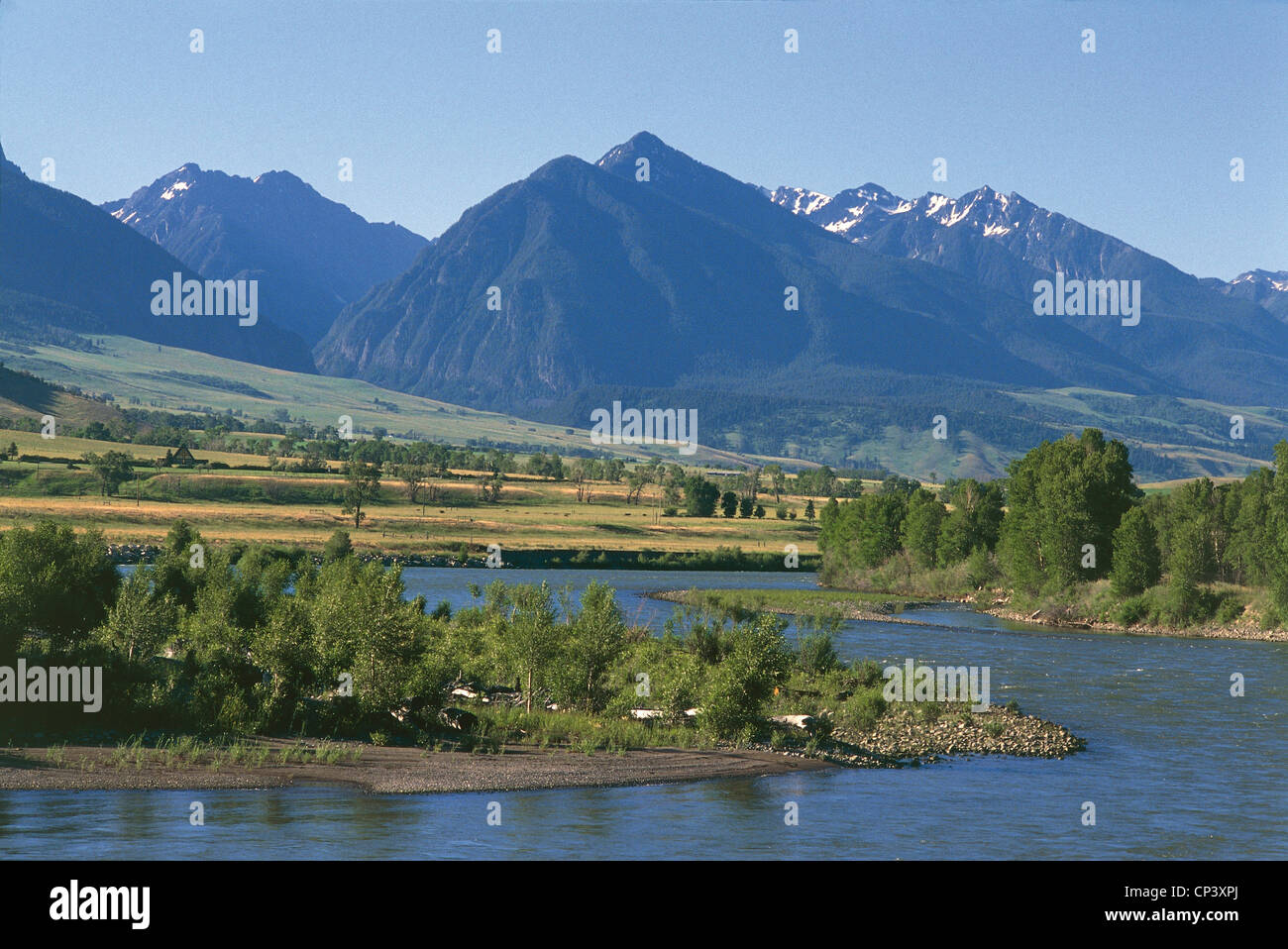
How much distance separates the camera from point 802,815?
3444 cm

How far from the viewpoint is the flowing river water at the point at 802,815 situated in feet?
97.7

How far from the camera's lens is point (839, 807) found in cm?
3544

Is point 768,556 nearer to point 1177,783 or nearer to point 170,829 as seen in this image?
point 1177,783

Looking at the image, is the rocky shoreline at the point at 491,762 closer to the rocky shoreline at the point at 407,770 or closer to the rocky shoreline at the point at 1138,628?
the rocky shoreline at the point at 407,770

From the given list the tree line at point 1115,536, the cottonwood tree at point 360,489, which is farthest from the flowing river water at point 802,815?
the cottonwood tree at point 360,489

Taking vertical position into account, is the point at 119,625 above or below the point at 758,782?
above

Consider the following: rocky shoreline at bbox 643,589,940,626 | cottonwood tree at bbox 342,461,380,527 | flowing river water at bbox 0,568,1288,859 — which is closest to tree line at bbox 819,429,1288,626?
rocky shoreline at bbox 643,589,940,626

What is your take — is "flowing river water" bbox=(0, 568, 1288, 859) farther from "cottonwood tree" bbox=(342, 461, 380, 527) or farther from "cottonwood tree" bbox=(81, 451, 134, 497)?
"cottonwood tree" bbox=(81, 451, 134, 497)

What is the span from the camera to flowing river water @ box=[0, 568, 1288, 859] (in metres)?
29.8

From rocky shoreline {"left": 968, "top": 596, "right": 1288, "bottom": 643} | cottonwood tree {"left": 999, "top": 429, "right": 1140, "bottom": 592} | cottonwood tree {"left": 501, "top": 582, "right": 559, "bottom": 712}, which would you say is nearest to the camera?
cottonwood tree {"left": 501, "top": 582, "right": 559, "bottom": 712}
